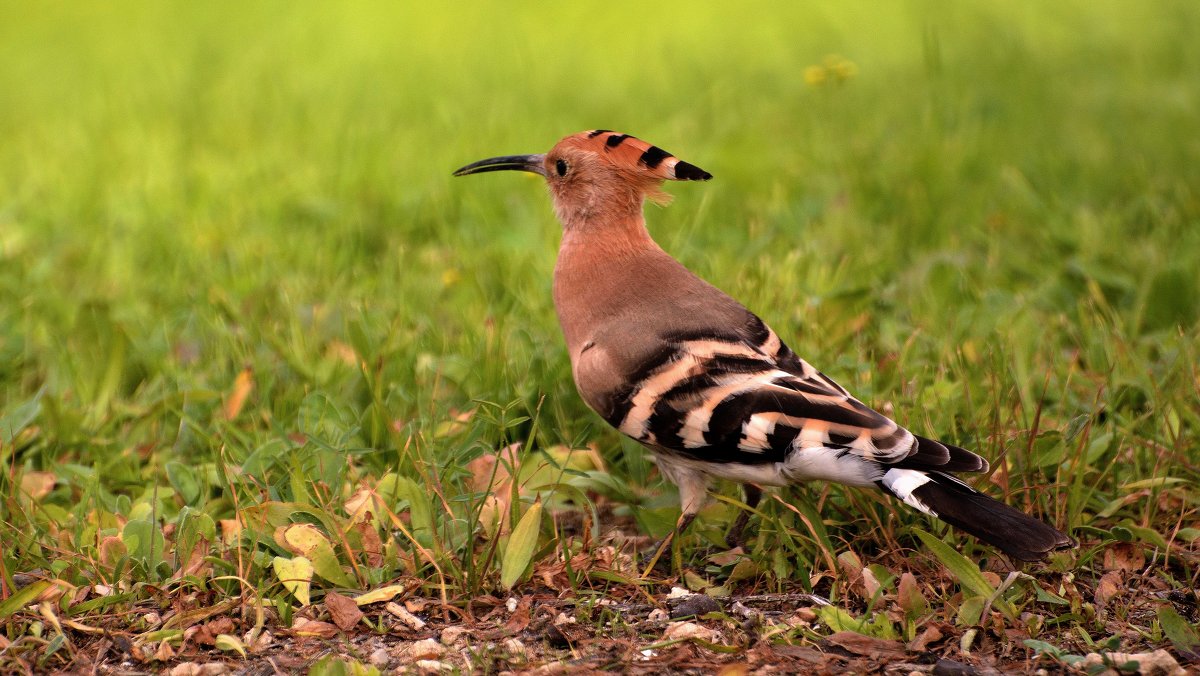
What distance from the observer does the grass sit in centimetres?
304

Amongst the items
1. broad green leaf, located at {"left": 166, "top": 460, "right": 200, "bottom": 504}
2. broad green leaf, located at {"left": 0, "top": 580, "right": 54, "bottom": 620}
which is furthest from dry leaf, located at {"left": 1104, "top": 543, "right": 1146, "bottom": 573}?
broad green leaf, located at {"left": 0, "top": 580, "right": 54, "bottom": 620}

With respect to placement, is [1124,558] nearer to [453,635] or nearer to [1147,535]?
[1147,535]

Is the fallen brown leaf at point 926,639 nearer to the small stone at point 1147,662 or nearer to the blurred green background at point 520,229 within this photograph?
the small stone at point 1147,662

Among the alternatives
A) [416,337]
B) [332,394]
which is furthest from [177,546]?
[416,337]

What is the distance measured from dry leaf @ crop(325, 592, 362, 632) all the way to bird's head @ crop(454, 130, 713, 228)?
145cm

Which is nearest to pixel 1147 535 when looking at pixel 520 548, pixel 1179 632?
pixel 1179 632

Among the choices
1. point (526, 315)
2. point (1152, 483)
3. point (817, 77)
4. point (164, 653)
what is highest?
point (817, 77)

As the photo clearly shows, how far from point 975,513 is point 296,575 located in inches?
62.9

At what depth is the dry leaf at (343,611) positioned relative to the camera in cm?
286

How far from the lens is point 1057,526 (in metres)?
3.22

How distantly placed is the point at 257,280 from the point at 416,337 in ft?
3.58

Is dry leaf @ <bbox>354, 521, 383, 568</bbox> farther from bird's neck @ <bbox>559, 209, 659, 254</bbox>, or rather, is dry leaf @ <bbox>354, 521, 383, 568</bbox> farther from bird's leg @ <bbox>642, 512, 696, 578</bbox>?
bird's neck @ <bbox>559, 209, 659, 254</bbox>

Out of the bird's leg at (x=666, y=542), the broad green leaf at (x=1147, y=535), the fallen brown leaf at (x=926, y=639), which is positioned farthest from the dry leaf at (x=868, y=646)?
the broad green leaf at (x=1147, y=535)

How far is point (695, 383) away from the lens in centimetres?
319
